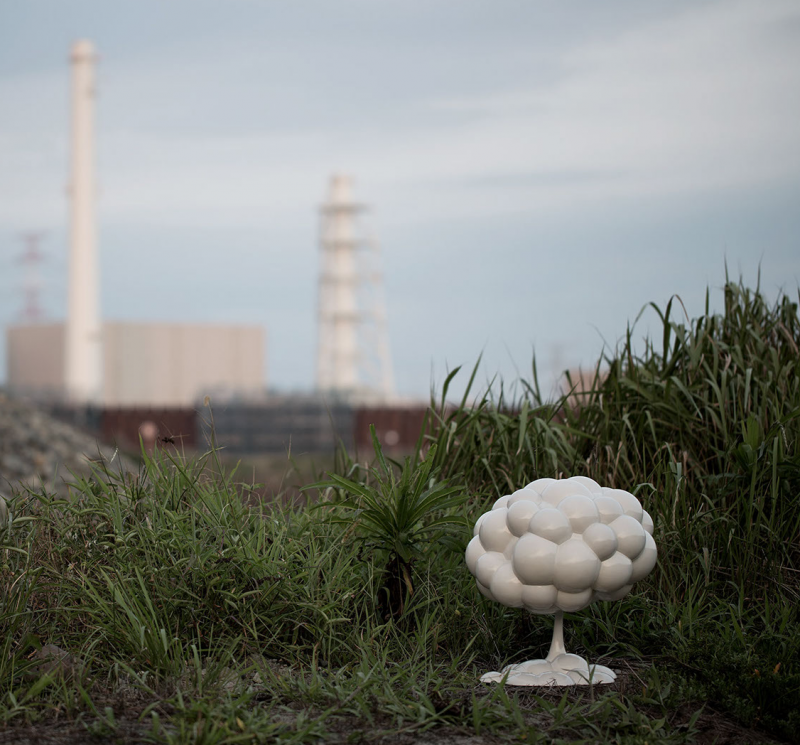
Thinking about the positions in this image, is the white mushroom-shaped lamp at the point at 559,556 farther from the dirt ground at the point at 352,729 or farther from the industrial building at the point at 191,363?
the industrial building at the point at 191,363

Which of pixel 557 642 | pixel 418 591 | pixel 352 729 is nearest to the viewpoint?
pixel 352 729

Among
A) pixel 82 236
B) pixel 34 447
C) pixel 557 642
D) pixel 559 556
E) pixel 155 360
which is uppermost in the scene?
pixel 82 236

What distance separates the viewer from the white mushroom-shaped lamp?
Answer: 299cm

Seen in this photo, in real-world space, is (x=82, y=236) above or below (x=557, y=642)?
above

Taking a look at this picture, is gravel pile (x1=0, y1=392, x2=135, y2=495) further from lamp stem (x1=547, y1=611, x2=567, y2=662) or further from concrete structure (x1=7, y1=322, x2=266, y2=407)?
concrete structure (x1=7, y1=322, x2=266, y2=407)

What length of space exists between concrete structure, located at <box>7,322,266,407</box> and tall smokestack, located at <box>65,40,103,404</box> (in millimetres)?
7056

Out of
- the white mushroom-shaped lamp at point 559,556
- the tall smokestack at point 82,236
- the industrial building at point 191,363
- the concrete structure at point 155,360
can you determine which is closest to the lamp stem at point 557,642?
the white mushroom-shaped lamp at point 559,556

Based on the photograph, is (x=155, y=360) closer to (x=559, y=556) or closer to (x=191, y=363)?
(x=191, y=363)

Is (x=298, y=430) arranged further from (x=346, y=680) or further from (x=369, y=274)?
(x=346, y=680)

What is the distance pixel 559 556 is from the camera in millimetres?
2988

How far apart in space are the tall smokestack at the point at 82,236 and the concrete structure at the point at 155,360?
23.1 feet

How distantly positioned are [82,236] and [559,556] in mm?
26208

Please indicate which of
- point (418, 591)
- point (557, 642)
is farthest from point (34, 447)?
point (557, 642)

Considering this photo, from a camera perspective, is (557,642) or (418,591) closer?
(557,642)
